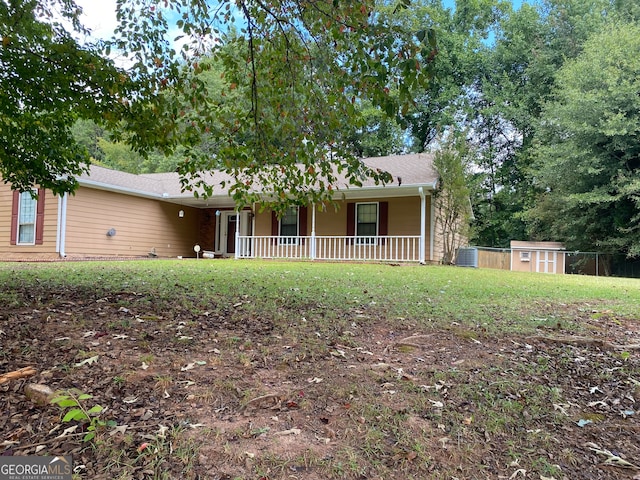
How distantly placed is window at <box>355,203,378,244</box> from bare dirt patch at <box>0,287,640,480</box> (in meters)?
10.2

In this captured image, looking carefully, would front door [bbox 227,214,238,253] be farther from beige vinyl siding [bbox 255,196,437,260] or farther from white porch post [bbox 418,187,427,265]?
white porch post [bbox 418,187,427,265]

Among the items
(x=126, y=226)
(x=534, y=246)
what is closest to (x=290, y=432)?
(x=126, y=226)

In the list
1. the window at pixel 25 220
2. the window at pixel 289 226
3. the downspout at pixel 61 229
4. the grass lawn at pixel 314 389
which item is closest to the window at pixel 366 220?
the window at pixel 289 226

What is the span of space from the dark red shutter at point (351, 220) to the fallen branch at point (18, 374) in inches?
465

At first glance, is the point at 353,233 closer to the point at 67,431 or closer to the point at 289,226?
the point at 289,226

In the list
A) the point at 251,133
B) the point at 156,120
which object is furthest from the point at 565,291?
the point at 156,120

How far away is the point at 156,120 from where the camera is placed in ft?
15.5

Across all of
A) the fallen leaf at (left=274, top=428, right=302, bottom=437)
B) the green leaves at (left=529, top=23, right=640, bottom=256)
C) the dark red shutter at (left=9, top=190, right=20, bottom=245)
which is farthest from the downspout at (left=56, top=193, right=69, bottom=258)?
the green leaves at (left=529, top=23, right=640, bottom=256)

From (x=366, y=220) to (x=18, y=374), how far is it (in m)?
12.2

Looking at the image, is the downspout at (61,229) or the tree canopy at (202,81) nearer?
the tree canopy at (202,81)

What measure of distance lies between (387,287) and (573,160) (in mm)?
13238

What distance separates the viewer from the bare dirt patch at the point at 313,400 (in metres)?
1.96

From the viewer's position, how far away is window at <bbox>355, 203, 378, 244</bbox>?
1396 centimetres

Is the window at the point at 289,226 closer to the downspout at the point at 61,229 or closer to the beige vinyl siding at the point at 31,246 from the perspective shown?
the downspout at the point at 61,229
